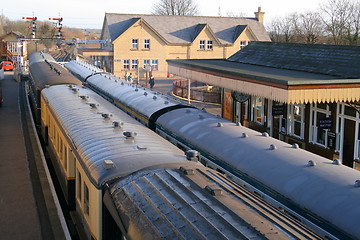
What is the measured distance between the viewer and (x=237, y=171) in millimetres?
8336

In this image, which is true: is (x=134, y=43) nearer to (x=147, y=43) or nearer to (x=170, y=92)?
(x=147, y=43)

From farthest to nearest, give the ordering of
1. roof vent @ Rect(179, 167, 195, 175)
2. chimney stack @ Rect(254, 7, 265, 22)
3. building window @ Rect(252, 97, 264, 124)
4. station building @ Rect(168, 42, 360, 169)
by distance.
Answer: chimney stack @ Rect(254, 7, 265, 22) → building window @ Rect(252, 97, 264, 124) → station building @ Rect(168, 42, 360, 169) → roof vent @ Rect(179, 167, 195, 175)

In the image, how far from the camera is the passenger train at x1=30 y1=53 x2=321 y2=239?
4.80 meters

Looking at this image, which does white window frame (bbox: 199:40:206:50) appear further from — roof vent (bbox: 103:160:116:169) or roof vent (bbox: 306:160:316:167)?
roof vent (bbox: 103:160:116:169)

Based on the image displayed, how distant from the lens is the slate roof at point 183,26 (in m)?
49.9

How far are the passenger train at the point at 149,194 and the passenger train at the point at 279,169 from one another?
89cm

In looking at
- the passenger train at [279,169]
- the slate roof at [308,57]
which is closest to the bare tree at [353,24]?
the slate roof at [308,57]

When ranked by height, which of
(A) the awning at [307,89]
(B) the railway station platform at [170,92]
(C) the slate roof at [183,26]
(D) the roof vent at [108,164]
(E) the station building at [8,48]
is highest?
(C) the slate roof at [183,26]

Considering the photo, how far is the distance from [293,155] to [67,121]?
547 cm

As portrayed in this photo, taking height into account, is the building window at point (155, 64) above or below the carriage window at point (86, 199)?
above

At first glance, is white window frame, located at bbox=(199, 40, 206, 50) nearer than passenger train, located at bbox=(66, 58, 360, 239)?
No

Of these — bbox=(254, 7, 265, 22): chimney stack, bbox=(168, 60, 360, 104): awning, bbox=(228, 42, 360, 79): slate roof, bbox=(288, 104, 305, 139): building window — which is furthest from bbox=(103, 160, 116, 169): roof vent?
bbox=(254, 7, 265, 22): chimney stack

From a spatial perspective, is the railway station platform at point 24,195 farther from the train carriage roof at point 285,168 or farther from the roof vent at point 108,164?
the train carriage roof at point 285,168

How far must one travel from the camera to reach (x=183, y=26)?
171 feet
